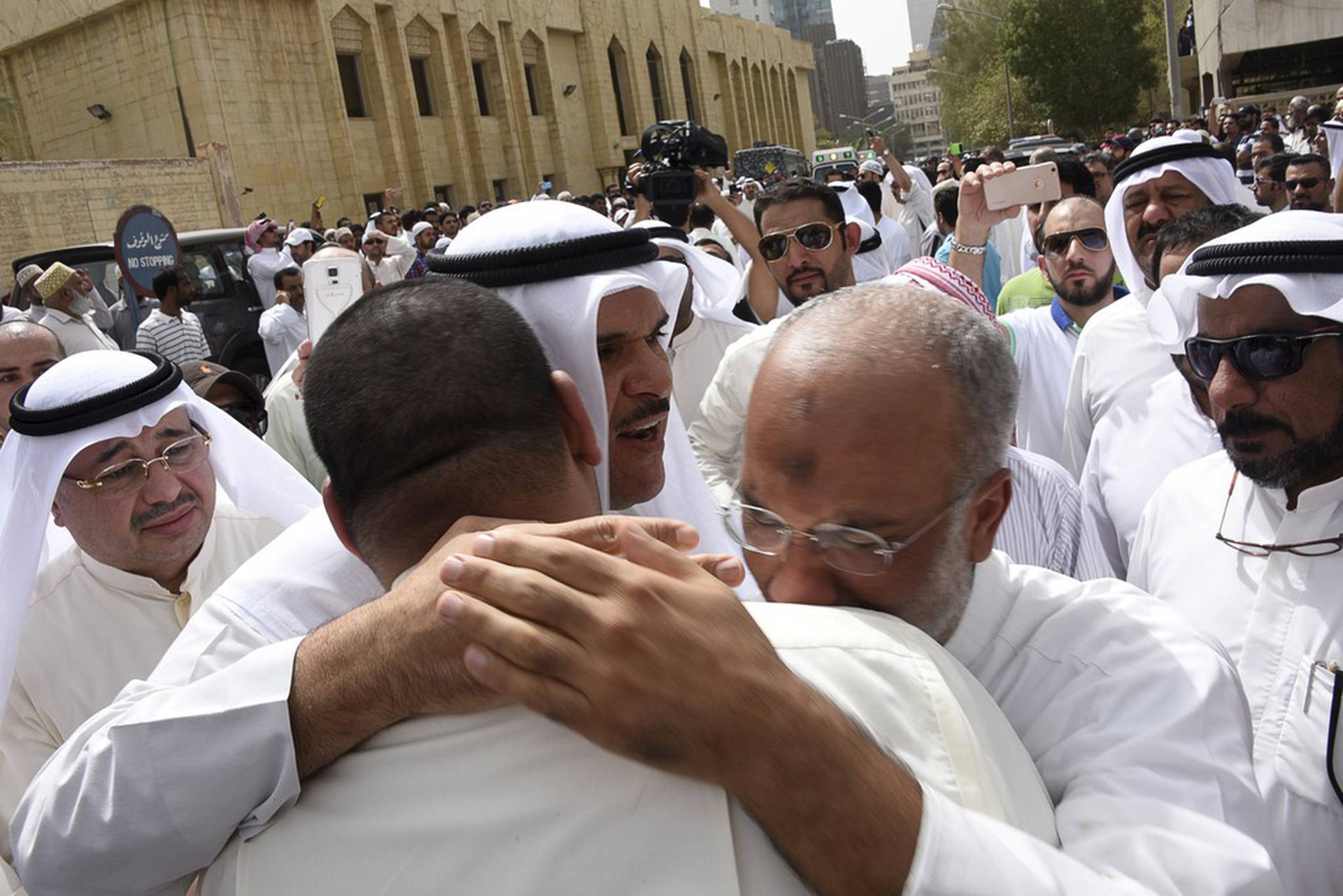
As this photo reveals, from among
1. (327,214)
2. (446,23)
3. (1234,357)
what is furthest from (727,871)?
(446,23)

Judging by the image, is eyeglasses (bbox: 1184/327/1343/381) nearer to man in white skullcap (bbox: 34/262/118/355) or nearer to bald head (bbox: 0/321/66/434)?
bald head (bbox: 0/321/66/434)

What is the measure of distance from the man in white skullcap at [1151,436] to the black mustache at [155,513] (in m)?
2.44

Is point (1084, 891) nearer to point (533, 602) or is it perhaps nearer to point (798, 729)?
point (798, 729)

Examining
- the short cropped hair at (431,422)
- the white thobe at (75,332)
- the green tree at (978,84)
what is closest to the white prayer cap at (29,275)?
the white thobe at (75,332)

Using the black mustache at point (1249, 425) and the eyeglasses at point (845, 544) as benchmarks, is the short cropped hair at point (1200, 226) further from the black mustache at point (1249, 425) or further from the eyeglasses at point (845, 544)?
the eyeglasses at point (845, 544)

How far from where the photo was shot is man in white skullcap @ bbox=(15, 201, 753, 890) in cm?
111

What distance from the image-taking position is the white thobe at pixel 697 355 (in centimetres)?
456

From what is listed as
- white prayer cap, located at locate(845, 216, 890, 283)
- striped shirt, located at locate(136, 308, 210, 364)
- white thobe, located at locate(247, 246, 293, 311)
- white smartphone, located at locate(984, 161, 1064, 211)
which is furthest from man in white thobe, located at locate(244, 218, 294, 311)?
white smartphone, located at locate(984, 161, 1064, 211)

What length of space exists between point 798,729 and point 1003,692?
22.2 inches

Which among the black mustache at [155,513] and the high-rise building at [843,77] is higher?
the high-rise building at [843,77]

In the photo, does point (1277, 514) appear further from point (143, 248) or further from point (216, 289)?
point (216, 289)

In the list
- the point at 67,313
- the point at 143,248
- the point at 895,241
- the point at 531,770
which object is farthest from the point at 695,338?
the point at 143,248

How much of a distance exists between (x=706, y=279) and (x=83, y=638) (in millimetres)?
2410

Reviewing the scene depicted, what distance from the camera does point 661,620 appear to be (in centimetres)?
94
